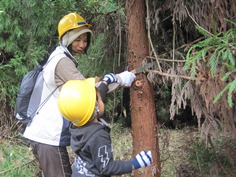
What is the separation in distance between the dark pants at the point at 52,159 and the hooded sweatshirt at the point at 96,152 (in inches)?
26.0

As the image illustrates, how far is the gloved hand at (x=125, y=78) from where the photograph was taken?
3.44 m

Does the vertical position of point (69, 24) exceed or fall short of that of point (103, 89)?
it exceeds it

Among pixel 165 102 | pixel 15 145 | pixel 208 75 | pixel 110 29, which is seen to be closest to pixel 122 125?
pixel 165 102

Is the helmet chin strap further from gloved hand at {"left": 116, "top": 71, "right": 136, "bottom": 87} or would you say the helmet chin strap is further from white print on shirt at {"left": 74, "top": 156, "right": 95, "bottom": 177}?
gloved hand at {"left": 116, "top": 71, "right": 136, "bottom": 87}

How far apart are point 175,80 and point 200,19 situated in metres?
0.62

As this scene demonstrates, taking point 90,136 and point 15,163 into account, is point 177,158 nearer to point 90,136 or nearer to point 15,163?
point 15,163

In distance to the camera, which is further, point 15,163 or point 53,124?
point 15,163

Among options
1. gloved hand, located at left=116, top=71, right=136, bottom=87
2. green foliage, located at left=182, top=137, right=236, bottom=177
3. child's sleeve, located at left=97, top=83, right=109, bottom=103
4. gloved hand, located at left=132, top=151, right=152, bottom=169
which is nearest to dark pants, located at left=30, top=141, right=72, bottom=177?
child's sleeve, located at left=97, top=83, right=109, bottom=103

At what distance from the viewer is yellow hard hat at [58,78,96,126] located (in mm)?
A: 2682

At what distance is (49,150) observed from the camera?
11.1 feet

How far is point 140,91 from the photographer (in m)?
3.67

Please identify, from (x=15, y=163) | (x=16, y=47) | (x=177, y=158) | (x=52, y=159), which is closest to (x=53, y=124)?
(x=52, y=159)

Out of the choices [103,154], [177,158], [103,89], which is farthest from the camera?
[177,158]

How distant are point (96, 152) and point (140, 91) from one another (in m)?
1.23
